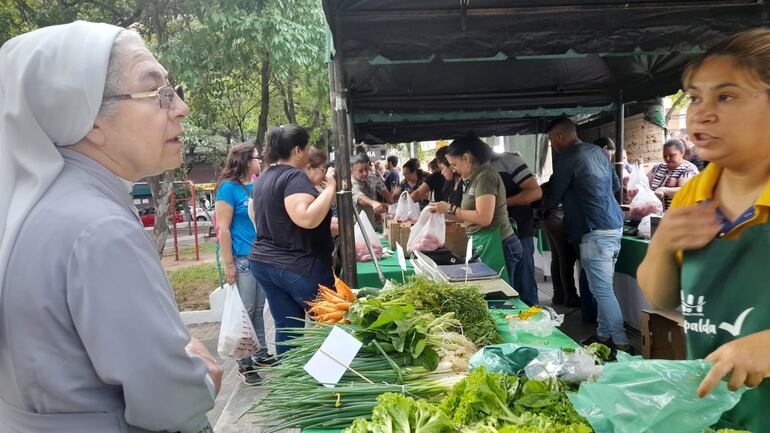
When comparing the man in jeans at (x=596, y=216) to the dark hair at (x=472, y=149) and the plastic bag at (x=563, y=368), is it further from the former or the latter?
the plastic bag at (x=563, y=368)

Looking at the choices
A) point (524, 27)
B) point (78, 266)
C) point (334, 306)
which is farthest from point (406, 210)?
point (78, 266)

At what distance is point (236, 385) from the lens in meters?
4.60

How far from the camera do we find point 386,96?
5855 mm

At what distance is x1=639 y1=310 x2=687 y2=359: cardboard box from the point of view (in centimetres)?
359

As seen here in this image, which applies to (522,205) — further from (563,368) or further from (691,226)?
(691,226)

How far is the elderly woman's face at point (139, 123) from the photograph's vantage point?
1.21 m

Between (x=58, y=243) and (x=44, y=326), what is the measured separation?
0.61 feet

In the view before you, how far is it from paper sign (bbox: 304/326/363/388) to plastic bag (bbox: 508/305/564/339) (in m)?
1.03

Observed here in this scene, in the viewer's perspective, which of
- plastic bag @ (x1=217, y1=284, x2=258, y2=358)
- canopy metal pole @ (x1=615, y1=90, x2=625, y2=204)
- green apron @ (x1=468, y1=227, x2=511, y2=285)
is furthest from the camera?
canopy metal pole @ (x1=615, y1=90, x2=625, y2=204)

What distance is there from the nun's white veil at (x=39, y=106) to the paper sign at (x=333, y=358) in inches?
44.7

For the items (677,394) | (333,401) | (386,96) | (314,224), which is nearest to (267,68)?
(386,96)

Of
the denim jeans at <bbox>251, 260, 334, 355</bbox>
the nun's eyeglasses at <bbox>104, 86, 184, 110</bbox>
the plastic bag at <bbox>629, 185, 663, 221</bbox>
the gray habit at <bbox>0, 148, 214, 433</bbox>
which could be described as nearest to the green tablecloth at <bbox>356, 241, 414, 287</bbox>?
the denim jeans at <bbox>251, 260, 334, 355</bbox>

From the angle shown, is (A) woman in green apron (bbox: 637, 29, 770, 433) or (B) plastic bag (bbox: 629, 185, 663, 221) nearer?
(A) woman in green apron (bbox: 637, 29, 770, 433)

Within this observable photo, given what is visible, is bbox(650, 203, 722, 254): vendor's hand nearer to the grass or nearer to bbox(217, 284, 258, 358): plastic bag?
bbox(217, 284, 258, 358): plastic bag
